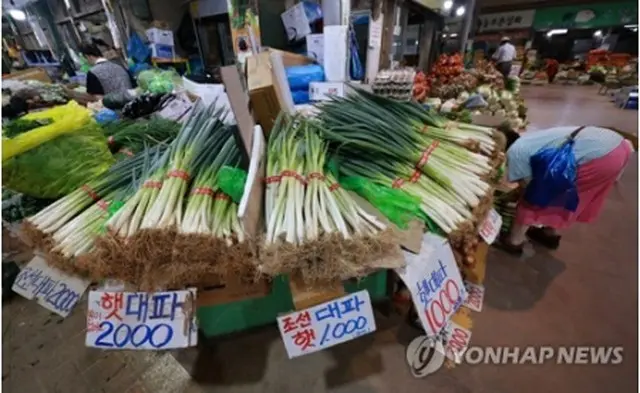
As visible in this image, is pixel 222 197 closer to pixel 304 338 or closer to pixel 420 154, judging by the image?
pixel 304 338

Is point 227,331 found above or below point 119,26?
below

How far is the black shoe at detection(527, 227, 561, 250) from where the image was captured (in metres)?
2.49

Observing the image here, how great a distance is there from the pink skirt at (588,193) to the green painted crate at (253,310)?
128 centimetres

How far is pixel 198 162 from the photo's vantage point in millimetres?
1226

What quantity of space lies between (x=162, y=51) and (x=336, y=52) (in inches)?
145

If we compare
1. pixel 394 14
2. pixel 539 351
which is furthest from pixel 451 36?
pixel 539 351

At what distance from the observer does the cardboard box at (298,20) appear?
4.54 metres

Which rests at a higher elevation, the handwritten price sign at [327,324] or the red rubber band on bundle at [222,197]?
the red rubber band on bundle at [222,197]

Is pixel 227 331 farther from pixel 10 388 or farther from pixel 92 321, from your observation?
pixel 10 388

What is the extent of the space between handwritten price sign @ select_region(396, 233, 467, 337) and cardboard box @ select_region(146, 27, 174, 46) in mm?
6097

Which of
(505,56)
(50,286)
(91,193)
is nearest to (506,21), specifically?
(505,56)

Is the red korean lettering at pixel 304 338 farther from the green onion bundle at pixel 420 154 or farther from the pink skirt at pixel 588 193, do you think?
the pink skirt at pixel 588 193

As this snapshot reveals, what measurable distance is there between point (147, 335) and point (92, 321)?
7.6 inches

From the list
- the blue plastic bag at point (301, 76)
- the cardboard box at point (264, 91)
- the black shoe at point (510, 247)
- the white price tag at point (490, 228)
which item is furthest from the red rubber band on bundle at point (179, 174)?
the blue plastic bag at point (301, 76)
